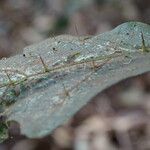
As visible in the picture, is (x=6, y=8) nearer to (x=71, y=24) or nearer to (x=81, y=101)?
(x=71, y=24)

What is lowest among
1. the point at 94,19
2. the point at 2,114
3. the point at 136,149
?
the point at 136,149

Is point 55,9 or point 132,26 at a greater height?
point 132,26

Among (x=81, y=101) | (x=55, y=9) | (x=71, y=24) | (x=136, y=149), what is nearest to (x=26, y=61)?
(x=81, y=101)

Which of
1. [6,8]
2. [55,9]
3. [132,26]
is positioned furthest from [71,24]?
[132,26]

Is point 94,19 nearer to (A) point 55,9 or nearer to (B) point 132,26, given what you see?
(A) point 55,9

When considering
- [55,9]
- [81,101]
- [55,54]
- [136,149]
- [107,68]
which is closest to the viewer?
[81,101]

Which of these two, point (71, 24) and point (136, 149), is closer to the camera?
point (136, 149)

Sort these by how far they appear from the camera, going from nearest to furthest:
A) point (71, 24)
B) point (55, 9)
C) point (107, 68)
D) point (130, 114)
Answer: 1. point (107, 68)
2. point (130, 114)
3. point (71, 24)
4. point (55, 9)
